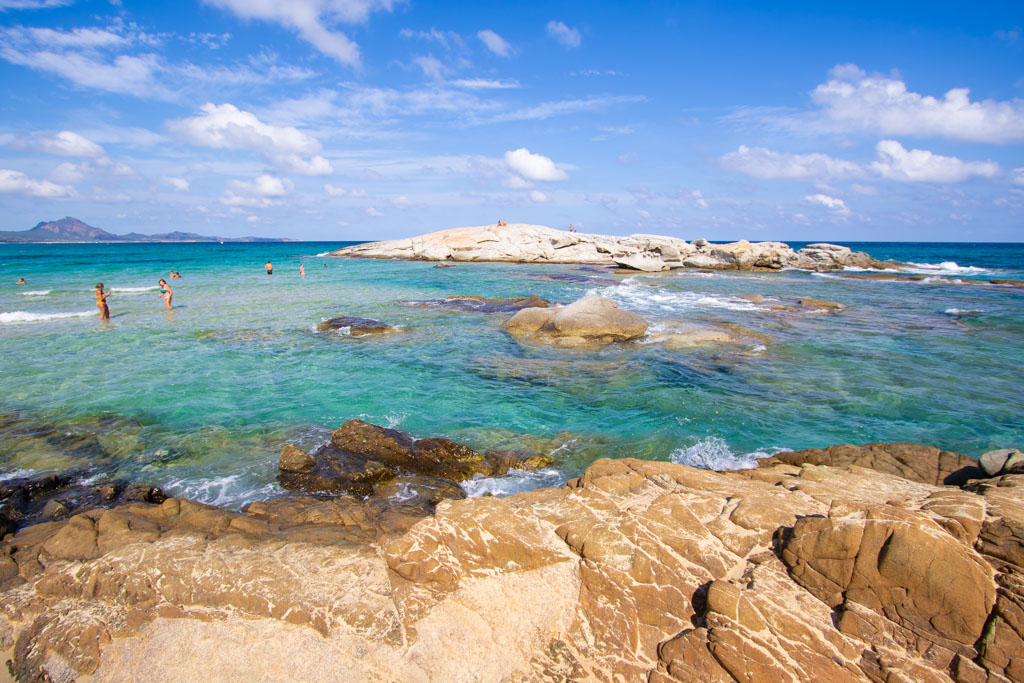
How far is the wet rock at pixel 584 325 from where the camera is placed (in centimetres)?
1548

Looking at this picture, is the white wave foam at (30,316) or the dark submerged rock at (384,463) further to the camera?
the white wave foam at (30,316)

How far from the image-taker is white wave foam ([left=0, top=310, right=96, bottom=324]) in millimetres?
19547

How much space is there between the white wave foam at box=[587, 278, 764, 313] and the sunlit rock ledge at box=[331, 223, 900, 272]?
17.2m

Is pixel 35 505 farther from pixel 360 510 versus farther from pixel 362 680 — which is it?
pixel 362 680

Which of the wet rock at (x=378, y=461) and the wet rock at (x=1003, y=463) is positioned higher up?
the wet rock at (x=1003, y=463)

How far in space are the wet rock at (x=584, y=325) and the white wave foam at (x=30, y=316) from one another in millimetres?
18894

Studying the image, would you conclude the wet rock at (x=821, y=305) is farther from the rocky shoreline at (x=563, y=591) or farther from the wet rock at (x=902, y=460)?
the rocky shoreline at (x=563, y=591)

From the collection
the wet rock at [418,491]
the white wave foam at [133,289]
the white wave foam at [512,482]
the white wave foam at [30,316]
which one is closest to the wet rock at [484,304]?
the white wave foam at [30,316]

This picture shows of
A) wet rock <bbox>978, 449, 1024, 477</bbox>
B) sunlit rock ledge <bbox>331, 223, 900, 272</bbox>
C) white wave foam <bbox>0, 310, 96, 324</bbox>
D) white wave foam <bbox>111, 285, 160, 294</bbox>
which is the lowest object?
white wave foam <bbox>0, 310, 96, 324</bbox>

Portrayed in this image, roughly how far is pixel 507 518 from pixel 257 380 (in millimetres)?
9496

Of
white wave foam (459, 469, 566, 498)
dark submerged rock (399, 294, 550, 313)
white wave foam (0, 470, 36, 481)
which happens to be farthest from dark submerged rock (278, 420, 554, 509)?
dark submerged rock (399, 294, 550, 313)

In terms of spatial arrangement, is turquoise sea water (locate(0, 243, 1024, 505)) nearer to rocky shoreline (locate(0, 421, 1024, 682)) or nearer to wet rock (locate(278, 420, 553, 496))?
wet rock (locate(278, 420, 553, 496))

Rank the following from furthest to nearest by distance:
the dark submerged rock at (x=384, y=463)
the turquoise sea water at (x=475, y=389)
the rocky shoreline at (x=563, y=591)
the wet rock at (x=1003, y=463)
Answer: the turquoise sea water at (x=475, y=389), the dark submerged rock at (x=384, y=463), the wet rock at (x=1003, y=463), the rocky shoreline at (x=563, y=591)

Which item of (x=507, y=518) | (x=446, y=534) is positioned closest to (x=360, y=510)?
(x=446, y=534)
